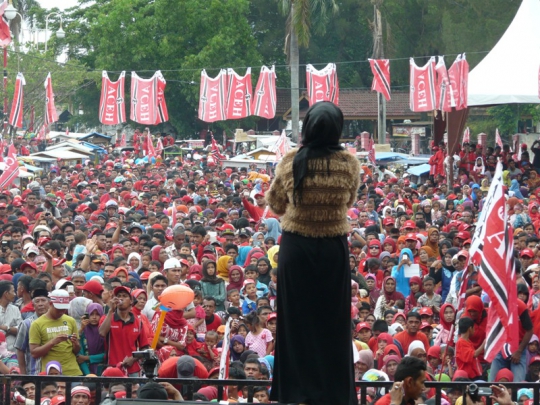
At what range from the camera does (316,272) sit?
17.0 ft

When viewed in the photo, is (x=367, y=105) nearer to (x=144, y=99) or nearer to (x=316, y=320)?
(x=144, y=99)

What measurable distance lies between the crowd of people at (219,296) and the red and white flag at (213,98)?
9.86 m

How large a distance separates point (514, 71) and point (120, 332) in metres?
16.2

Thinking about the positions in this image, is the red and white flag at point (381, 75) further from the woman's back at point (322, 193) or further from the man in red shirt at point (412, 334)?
the woman's back at point (322, 193)

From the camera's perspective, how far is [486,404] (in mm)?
5824

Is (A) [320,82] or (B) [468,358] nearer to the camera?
(B) [468,358]

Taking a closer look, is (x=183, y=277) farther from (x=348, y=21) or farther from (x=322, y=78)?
(x=348, y=21)

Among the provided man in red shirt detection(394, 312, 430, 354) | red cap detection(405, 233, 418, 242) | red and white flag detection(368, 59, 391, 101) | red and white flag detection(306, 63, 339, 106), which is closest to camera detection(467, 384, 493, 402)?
man in red shirt detection(394, 312, 430, 354)

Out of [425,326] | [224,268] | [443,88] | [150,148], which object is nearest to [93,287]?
[224,268]

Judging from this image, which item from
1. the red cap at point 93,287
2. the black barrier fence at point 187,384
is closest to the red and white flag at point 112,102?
the red cap at point 93,287

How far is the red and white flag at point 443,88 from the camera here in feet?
→ 74.1

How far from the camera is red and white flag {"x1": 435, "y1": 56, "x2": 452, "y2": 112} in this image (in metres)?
22.6

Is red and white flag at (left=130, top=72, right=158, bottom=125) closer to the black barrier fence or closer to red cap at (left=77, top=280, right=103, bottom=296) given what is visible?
red cap at (left=77, top=280, right=103, bottom=296)

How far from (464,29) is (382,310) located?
34.7 meters
